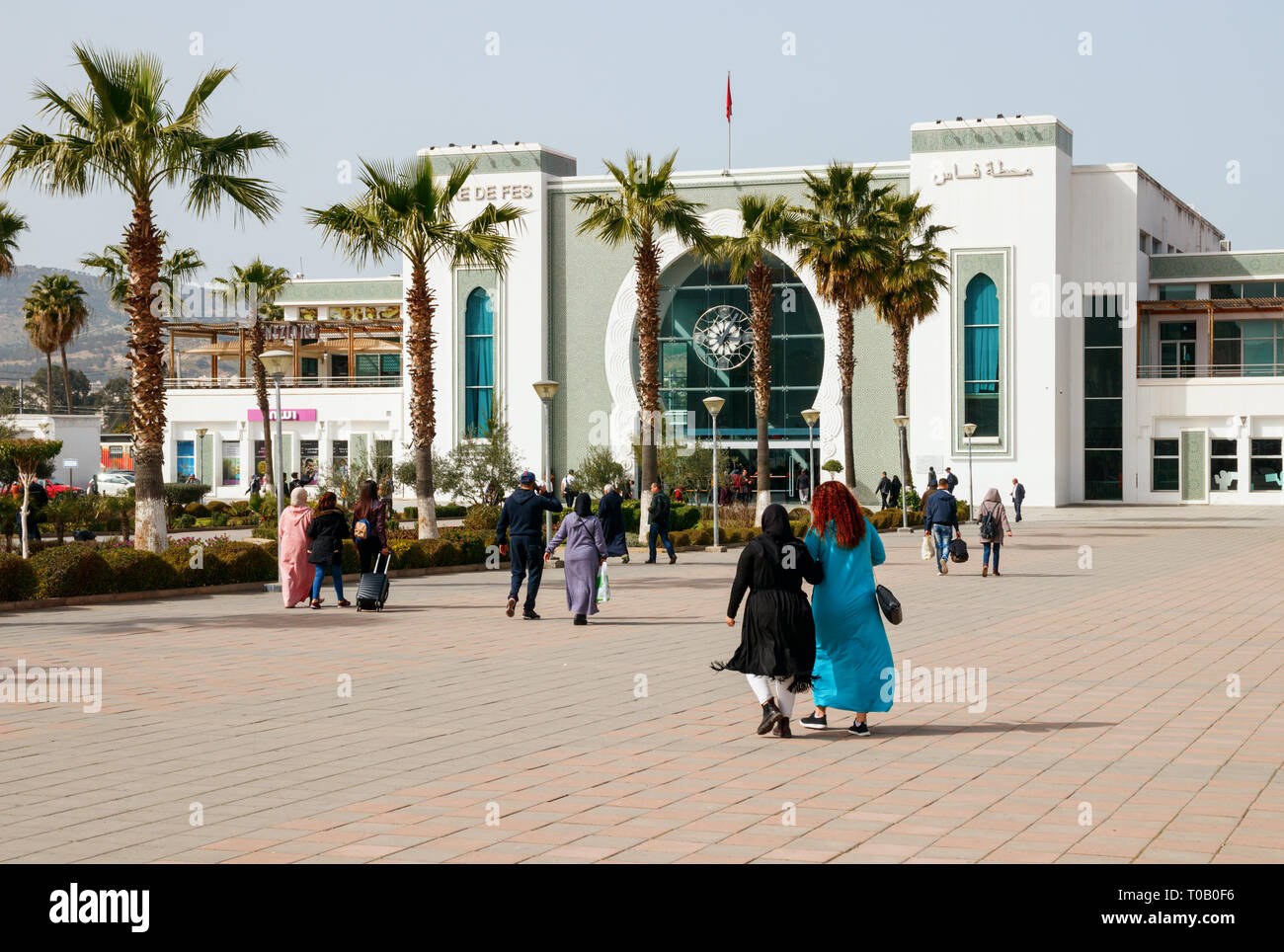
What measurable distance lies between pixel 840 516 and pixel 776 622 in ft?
2.63

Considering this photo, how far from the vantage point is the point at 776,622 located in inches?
347

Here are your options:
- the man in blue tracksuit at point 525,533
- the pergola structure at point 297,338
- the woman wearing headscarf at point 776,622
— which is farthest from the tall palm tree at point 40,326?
the woman wearing headscarf at point 776,622

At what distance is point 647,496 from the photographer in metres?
30.2

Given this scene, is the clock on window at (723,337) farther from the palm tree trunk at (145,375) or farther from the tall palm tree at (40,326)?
the palm tree trunk at (145,375)

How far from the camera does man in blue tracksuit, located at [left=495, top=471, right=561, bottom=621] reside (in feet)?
52.9

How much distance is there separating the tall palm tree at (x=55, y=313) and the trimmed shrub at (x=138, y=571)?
54.3 m

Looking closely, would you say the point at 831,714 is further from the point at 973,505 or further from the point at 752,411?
the point at 752,411

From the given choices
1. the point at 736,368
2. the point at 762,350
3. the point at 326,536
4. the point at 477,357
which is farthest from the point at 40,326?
the point at 326,536

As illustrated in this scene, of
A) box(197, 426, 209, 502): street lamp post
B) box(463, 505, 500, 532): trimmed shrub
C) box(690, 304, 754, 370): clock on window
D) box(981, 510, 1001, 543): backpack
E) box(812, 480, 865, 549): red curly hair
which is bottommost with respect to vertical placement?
box(463, 505, 500, 532): trimmed shrub

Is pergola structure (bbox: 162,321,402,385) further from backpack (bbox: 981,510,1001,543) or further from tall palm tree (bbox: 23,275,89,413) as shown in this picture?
backpack (bbox: 981,510,1001,543)

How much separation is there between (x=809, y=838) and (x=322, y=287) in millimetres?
71438

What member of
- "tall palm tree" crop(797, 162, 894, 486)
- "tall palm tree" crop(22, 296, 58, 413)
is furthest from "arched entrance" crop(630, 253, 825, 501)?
"tall palm tree" crop(22, 296, 58, 413)

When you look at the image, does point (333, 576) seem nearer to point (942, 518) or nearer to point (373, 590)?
point (373, 590)

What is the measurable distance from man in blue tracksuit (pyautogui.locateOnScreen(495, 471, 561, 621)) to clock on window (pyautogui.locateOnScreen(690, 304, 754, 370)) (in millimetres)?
42333
